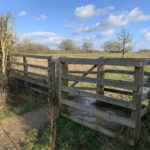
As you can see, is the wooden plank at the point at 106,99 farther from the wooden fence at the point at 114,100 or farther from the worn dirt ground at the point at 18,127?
the worn dirt ground at the point at 18,127

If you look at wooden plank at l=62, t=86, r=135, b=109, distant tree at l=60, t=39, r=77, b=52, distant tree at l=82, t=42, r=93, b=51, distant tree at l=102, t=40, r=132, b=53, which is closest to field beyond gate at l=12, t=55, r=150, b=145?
wooden plank at l=62, t=86, r=135, b=109

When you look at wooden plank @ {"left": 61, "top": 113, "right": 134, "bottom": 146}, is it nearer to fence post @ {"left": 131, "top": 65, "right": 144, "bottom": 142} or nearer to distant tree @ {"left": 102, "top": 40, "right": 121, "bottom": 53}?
fence post @ {"left": 131, "top": 65, "right": 144, "bottom": 142}

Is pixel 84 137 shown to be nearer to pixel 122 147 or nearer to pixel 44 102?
pixel 122 147

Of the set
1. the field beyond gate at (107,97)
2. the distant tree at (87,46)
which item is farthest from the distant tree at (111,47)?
the field beyond gate at (107,97)

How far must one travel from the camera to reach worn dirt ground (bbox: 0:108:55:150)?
14.8ft

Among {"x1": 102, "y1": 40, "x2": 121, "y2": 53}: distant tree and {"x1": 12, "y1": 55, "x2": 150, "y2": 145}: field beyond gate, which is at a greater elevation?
{"x1": 102, "y1": 40, "x2": 121, "y2": 53}: distant tree

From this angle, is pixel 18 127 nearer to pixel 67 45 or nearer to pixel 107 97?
pixel 107 97

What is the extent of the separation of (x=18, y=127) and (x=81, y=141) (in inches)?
74.9

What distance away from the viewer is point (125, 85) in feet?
12.7

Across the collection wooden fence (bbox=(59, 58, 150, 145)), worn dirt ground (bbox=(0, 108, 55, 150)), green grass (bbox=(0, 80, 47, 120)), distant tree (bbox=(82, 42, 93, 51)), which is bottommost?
A: worn dirt ground (bbox=(0, 108, 55, 150))

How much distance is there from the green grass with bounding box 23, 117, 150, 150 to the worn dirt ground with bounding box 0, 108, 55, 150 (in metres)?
0.36

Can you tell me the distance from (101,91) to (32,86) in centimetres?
340

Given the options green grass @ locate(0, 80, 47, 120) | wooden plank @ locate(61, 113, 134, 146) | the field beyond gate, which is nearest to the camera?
the field beyond gate

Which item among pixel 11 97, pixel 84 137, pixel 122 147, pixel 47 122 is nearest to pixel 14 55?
pixel 11 97
